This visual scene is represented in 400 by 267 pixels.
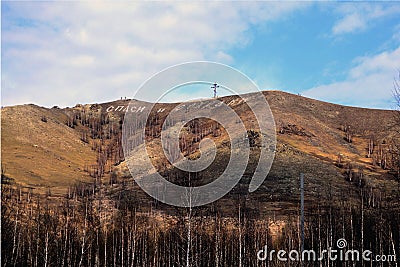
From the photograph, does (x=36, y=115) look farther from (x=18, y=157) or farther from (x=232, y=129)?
(x=232, y=129)

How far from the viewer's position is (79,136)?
192500 millimetres

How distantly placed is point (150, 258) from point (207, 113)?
124553mm

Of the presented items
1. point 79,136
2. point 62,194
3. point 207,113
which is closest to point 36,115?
point 79,136
